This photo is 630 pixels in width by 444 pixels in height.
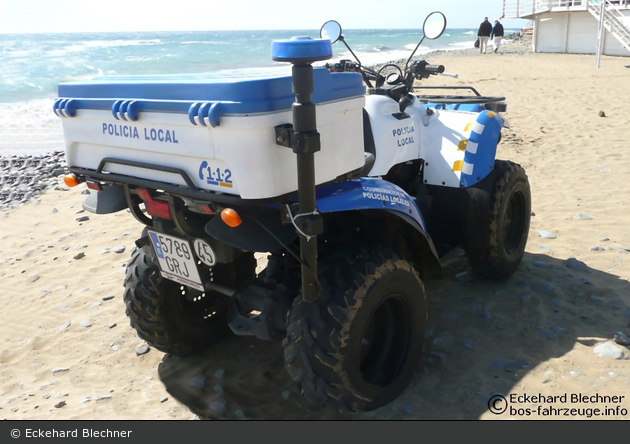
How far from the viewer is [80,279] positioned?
189 inches

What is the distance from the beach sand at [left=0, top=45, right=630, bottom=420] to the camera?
2900mm

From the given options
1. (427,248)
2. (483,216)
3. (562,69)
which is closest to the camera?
(427,248)

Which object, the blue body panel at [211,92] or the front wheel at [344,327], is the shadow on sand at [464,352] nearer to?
the front wheel at [344,327]

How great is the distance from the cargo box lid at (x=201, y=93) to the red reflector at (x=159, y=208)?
418 millimetres

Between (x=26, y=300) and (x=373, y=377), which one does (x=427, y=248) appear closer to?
(x=373, y=377)

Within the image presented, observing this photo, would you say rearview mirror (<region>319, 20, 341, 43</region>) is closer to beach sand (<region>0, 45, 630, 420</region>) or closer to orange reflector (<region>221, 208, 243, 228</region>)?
beach sand (<region>0, 45, 630, 420</region>)

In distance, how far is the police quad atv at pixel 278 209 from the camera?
211 cm

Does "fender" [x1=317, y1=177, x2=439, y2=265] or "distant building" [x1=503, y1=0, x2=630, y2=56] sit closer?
"fender" [x1=317, y1=177, x2=439, y2=265]

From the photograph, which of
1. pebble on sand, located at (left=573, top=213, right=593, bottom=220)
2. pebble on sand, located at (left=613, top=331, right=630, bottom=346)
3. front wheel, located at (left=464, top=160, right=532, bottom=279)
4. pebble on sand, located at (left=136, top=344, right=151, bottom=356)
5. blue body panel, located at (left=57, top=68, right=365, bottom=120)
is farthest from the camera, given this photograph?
pebble on sand, located at (left=573, top=213, right=593, bottom=220)
